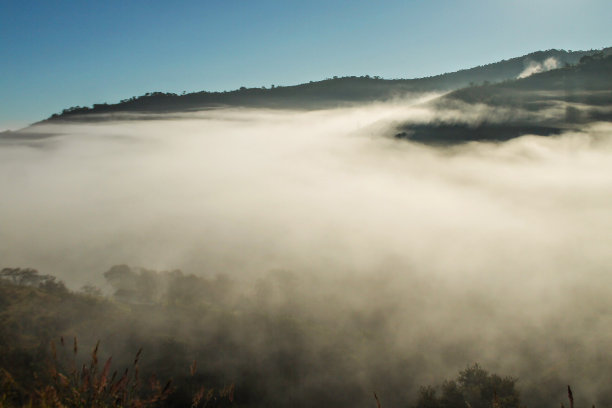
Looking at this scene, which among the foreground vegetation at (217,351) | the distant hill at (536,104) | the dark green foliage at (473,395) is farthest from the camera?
the distant hill at (536,104)

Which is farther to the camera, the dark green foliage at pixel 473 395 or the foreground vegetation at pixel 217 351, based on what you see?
the foreground vegetation at pixel 217 351

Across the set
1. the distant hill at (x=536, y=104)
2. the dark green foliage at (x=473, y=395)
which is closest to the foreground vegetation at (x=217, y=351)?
the dark green foliage at (x=473, y=395)

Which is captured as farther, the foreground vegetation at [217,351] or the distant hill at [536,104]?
the distant hill at [536,104]

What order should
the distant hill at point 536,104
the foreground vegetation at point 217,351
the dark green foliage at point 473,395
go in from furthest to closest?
the distant hill at point 536,104 → the foreground vegetation at point 217,351 → the dark green foliage at point 473,395

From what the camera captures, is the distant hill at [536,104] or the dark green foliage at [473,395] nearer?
the dark green foliage at [473,395]

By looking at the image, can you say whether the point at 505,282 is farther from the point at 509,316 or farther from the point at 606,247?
the point at 606,247

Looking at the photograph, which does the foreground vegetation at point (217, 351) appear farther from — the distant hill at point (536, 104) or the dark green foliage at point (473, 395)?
the distant hill at point (536, 104)

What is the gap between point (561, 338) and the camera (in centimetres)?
10412

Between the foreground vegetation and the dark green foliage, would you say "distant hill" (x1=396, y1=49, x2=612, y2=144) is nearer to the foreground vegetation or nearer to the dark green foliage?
the foreground vegetation

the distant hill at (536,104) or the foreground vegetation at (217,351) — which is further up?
the distant hill at (536,104)

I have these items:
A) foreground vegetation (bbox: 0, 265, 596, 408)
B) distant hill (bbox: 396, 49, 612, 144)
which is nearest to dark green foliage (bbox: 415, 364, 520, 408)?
foreground vegetation (bbox: 0, 265, 596, 408)

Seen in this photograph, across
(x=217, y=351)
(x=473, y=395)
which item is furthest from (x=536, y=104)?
(x=217, y=351)

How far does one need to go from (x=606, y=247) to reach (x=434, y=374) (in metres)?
156

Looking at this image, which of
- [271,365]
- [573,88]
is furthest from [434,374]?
[573,88]
